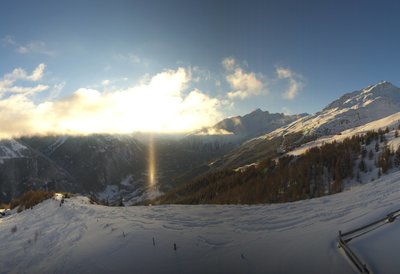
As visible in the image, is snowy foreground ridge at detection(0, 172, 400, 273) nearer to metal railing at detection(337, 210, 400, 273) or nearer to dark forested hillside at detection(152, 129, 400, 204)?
metal railing at detection(337, 210, 400, 273)

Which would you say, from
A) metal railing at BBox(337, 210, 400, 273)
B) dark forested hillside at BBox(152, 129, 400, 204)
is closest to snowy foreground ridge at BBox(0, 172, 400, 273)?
metal railing at BBox(337, 210, 400, 273)

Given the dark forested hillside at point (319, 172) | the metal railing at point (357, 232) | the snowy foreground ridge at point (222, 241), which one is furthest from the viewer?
the dark forested hillside at point (319, 172)

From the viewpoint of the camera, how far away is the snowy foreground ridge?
17641 mm

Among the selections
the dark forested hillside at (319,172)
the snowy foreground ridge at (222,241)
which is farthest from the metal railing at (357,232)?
the dark forested hillside at (319,172)

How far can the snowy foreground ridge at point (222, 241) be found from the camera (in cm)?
1764

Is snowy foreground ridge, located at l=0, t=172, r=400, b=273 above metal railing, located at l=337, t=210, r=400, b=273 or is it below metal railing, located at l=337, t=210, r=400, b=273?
below

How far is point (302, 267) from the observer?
676 inches

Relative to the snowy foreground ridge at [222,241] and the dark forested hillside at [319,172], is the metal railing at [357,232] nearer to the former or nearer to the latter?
the snowy foreground ridge at [222,241]

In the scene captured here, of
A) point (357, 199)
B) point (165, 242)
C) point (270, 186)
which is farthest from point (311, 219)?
point (270, 186)

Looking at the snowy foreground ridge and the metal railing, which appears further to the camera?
the snowy foreground ridge

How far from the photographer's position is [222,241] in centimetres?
2339

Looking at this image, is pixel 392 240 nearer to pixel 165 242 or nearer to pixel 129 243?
pixel 165 242

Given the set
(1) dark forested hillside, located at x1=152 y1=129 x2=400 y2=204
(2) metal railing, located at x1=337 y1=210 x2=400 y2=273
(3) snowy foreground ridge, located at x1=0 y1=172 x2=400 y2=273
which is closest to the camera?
(2) metal railing, located at x1=337 y1=210 x2=400 y2=273

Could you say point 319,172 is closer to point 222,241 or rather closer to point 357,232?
point 222,241
